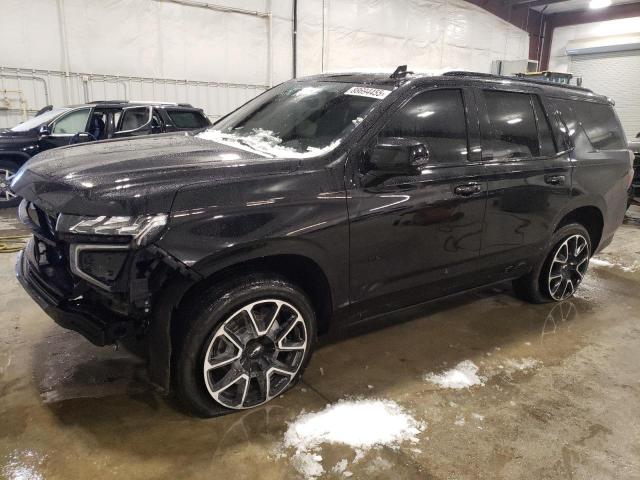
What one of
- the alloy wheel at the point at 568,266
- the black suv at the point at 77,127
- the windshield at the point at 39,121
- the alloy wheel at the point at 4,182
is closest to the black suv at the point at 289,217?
the alloy wheel at the point at 568,266

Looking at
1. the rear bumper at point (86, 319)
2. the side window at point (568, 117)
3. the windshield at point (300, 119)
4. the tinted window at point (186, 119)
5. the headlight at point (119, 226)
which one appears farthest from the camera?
the tinted window at point (186, 119)

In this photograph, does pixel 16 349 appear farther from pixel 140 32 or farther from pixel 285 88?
pixel 140 32

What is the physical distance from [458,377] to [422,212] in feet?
3.29

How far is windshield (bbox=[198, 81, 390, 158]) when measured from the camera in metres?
2.55

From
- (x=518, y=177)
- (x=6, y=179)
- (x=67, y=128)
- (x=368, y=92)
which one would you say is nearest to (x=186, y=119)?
(x=67, y=128)

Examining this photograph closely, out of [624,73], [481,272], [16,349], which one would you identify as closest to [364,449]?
[481,272]

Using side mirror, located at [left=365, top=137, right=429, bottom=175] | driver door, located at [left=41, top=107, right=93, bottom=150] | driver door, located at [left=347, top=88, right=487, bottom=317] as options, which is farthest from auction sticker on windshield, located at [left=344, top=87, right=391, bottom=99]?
driver door, located at [left=41, top=107, right=93, bottom=150]

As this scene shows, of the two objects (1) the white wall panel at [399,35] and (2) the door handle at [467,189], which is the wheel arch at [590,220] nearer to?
(2) the door handle at [467,189]

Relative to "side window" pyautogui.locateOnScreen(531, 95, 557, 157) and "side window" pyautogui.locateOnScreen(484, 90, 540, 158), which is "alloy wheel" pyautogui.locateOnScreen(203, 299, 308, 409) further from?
"side window" pyautogui.locateOnScreen(531, 95, 557, 157)

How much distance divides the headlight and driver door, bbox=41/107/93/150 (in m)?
5.82

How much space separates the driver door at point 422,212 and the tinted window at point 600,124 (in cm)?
128

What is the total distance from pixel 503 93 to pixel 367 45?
9.90 meters

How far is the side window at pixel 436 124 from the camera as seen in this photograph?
8.57ft

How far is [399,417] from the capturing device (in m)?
2.42
